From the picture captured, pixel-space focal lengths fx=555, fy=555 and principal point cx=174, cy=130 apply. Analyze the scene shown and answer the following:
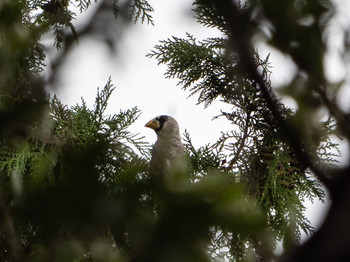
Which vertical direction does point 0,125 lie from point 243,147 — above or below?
below

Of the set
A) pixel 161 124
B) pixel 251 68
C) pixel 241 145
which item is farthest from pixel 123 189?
pixel 161 124

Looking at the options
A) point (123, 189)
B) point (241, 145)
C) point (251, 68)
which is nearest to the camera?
point (123, 189)

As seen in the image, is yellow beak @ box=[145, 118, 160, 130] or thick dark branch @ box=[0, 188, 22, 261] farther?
Result: yellow beak @ box=[145, 118, 160, 130]

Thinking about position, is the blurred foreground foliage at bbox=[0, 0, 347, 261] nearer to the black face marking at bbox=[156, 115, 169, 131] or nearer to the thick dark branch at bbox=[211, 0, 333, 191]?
the thick dark branch at bbox=[211, 0, 333, 191]

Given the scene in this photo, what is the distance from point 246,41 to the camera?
0.92 m

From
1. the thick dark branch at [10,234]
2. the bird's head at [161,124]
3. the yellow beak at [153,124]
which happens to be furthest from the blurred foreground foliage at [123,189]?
the yellow beak at [153,124]

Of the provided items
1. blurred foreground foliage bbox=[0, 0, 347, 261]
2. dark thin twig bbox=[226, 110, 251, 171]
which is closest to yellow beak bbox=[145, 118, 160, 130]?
dark thin twig bbox=[226, 110, 251, 171]

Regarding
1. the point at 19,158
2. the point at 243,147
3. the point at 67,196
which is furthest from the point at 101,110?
the point at 67,196

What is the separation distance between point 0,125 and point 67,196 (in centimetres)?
30

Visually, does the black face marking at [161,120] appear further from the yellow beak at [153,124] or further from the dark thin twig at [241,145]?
the dark thin twig at [241,145]

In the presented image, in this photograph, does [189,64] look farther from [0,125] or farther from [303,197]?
[0,125]

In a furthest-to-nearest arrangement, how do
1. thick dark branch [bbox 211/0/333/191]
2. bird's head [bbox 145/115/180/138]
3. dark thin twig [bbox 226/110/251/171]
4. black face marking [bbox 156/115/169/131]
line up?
black face marking [bbox 156/115/169/131] → bird's head [bbox 145/115/180/138] → dark thin twig [bbox 226/110/251/171] → thick dark branch [bbox 211/0/333/191]

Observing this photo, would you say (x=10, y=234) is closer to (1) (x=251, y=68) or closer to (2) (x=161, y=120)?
(1) (x=251, y=68)

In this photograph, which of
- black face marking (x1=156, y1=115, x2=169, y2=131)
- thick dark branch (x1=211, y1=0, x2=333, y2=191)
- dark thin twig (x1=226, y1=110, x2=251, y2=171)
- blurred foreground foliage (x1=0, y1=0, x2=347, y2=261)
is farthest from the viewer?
black face marking (x1=156, y1=115, x2=169, y2=131)
